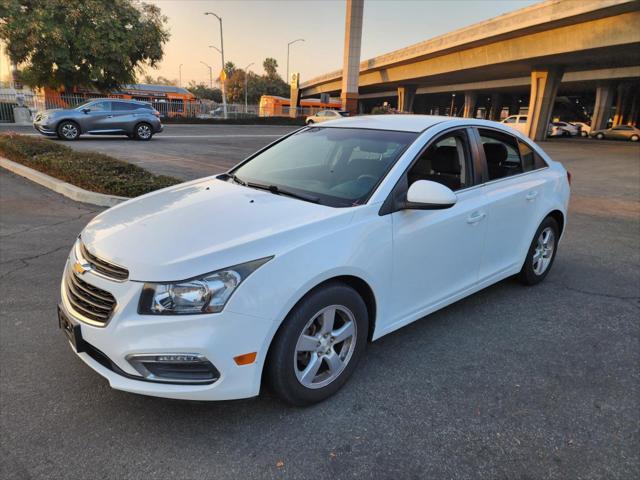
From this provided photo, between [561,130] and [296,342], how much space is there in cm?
4933

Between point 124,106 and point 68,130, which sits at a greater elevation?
point 124,106

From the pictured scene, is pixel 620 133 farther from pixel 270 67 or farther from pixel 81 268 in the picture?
pixel 270 67

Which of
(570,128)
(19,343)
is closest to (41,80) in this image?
(19,343)

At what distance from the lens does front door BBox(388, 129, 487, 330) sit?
127 inches

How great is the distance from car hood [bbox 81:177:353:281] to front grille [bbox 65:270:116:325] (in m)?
0.19

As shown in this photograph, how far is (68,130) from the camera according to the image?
1770cm

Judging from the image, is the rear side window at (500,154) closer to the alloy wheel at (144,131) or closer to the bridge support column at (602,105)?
the alloy wheel at (144,131)

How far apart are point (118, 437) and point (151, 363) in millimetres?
498

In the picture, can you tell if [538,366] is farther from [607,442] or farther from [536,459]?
[536,459]

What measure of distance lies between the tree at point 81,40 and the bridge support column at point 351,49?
19510mm

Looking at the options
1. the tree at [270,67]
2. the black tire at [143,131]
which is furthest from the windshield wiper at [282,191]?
the tree at [270,67]

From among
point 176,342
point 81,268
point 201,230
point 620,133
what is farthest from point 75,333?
point 620,133

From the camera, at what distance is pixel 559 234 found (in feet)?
16.9

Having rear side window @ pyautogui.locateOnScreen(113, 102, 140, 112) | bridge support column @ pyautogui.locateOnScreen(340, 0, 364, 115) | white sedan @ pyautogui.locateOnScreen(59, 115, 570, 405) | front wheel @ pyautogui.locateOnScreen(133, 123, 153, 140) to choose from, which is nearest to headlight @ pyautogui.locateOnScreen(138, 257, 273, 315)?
white sedan @ pyautogui.locateOnScreen(59, 115, 570, 405)
